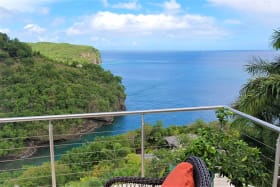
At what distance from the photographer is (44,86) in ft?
50.3

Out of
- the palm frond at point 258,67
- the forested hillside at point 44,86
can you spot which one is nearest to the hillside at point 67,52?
the forested hillside at point 44,86

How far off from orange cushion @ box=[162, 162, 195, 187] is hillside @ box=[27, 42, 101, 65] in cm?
1950

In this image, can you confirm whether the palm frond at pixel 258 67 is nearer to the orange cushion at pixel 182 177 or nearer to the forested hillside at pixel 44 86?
the orange cushion at pixel 182 177

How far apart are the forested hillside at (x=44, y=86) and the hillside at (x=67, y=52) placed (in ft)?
2.53

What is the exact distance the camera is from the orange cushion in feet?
4.71

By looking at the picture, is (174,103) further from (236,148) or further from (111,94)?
(236,148)

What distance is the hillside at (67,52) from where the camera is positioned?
20.4m

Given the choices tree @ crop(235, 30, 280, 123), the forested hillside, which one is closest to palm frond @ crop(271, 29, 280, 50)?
tree @ crop(235, 30, 280, 123)

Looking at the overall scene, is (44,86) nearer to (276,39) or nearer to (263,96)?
(276,39)

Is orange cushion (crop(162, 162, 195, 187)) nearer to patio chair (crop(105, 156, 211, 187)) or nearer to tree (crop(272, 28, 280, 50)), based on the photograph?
patio chair (crop(105, 156, 211, 187))

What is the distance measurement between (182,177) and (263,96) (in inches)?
139

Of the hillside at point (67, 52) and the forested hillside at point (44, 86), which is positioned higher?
the hillside at point (67, 52)

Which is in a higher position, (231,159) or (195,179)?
(195,179)

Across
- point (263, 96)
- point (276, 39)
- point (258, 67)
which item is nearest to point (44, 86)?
point (258, 67)
